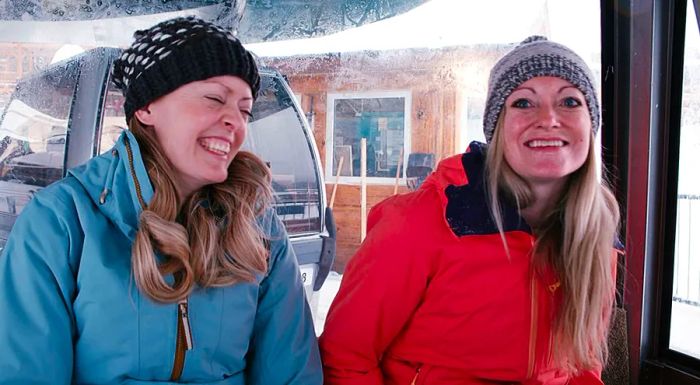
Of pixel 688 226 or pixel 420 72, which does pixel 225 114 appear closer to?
pixel 420 72

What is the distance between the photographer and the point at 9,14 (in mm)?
1726

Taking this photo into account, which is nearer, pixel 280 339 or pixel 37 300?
pixel 37 300

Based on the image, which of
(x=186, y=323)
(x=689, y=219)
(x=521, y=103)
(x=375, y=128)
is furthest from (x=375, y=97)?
(x=689, y=219)

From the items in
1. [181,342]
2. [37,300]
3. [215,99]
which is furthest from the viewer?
[215,99]

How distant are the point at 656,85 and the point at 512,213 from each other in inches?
40.1

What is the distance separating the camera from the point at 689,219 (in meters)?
2.14

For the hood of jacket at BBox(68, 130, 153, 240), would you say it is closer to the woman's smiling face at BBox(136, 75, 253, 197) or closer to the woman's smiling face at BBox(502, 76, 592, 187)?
the woman's smiling face at BBox(136, 75, 253, 197)

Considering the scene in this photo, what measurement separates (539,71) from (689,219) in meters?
1.09

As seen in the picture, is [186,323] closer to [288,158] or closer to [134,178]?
[134,178]

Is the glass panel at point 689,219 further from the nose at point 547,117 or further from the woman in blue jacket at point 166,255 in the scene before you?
the woman in blue jacket at point 166,255

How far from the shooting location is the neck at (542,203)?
1577 millimetres

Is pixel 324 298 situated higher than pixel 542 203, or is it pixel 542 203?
pixel 542 203

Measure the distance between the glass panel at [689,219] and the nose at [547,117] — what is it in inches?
35.1

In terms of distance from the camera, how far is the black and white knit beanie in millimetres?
1312
